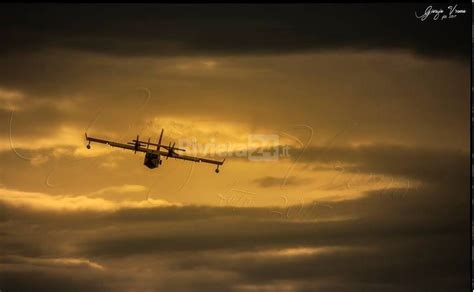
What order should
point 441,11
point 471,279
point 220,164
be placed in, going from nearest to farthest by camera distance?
point 471,279
point 441,11
point 220,164

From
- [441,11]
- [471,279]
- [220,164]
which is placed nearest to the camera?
[471,279]

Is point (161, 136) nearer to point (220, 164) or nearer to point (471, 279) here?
point (220, 164)

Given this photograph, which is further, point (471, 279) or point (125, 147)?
point (125, 147)

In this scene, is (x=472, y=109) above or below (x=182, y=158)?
above

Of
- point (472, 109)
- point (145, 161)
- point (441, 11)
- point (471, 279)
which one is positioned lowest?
point (471, 279)

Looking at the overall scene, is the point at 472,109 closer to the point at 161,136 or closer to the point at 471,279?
the point at 471,279

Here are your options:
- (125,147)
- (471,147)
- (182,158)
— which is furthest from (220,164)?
(471,147)

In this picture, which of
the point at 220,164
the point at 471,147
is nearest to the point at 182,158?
the point at 220,164
